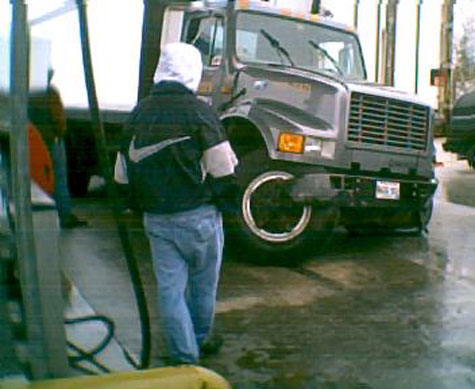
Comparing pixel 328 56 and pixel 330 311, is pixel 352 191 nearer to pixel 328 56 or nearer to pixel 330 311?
pixel 328 56

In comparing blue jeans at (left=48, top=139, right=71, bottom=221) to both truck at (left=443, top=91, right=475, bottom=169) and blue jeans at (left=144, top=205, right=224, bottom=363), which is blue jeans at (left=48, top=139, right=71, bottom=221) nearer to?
blue jeans at (left=144, top=205, right=224, bottom=363)

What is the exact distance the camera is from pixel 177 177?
3256 mm

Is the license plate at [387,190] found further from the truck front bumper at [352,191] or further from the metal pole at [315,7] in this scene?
the metal pole at [315,7]

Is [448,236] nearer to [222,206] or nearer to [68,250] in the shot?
[222,206]

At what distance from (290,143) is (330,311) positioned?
4.23 feet

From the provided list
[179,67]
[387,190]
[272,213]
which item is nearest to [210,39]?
[272,213]

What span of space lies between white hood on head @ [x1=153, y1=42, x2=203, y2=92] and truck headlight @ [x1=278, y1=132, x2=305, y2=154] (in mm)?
2182

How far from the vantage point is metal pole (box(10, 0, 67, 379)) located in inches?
73.0

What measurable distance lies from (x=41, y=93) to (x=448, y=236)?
5708 mm

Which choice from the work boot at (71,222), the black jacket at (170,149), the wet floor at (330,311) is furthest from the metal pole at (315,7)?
the work boot at (71,222)

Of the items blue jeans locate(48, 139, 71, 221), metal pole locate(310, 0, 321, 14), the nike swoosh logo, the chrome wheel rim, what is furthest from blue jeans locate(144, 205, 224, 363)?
metal pole locate(310, 0, 321, 14)

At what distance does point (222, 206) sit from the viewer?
343cm

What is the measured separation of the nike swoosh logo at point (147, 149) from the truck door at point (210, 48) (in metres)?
2.56

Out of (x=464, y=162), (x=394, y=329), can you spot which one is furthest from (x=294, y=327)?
(x=464, y=162)
